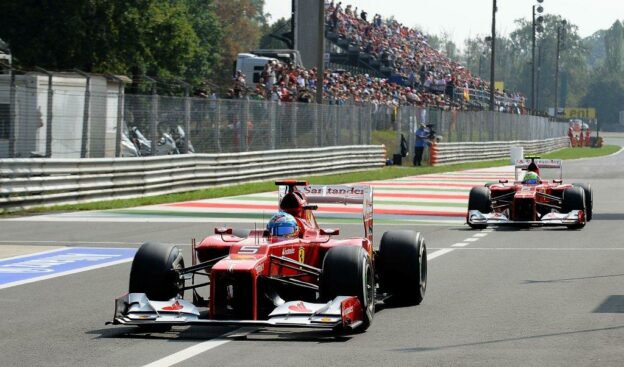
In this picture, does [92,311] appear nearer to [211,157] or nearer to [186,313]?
A: [186,313]

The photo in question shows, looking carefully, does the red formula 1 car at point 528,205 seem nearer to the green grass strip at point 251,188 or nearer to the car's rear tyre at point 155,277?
the green grass strip at point 251,188

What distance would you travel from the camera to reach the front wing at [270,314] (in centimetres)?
973

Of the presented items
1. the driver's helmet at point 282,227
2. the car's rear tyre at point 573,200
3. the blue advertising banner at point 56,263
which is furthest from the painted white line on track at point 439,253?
the driver's helmet at point 282,227

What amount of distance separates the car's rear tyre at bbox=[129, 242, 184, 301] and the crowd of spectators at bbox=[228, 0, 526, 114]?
120 feet

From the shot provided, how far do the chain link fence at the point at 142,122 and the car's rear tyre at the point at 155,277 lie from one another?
1444cm

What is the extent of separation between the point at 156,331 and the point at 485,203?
11972 millimetres

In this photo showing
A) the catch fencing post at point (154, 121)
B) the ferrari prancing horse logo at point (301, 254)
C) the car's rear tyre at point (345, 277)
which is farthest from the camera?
the catch fencing post at point (154, 121)

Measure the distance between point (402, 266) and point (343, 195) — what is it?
3.49ft

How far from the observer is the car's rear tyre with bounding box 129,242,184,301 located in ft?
34.2

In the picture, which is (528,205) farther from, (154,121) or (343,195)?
(154,121)

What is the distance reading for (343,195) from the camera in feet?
41.0

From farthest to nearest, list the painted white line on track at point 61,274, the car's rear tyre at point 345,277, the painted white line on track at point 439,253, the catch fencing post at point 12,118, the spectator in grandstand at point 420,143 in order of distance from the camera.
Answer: the spectator in grandstand at point 420,143
the catch fencing post at point 12,118
the painted white line on track at point 439,253
the painted white line on track at point 61,274
the car's rear tyre at point 345,277

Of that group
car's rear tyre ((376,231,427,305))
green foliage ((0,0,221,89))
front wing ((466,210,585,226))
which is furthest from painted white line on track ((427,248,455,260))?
green foliage ((0,0,221,89))

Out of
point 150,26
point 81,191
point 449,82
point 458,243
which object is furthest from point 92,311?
point 449,82
